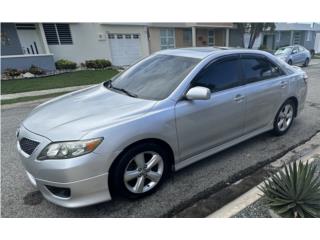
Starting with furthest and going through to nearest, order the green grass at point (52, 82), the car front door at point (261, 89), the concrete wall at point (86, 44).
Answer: the concrete wall at point (86, 44), the green grass at point (52, 82), the car front door at point (261, 89)

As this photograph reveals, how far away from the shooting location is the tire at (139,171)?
2.44 metres

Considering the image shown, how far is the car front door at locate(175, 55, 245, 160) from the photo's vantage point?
112 inches

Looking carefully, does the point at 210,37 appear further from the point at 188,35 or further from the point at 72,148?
the point at 72,148

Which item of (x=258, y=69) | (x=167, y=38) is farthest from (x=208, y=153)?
(x=167, y=38)

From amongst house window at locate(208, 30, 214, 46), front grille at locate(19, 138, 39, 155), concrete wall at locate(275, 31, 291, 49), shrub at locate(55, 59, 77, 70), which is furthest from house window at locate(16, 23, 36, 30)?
concrete wall at locate(275, 31, 291, 49)

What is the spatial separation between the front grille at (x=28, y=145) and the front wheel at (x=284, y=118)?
3.61m

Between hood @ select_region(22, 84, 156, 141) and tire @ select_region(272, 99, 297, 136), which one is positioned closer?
hood @ select_region(22, 84, 156, 141)

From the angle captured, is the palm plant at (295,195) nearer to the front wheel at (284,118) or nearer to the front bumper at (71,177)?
the front bumper at (71,177)

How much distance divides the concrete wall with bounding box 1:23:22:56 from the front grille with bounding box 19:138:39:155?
12985 mm

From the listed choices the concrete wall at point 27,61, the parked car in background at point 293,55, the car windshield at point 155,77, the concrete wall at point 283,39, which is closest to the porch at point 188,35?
the parked car in background at point 293,55

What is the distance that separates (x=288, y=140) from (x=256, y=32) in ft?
70.5

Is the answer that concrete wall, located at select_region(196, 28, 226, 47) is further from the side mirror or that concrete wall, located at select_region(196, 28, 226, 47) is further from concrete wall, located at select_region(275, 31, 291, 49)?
the side mirror

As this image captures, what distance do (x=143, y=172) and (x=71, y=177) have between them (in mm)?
760

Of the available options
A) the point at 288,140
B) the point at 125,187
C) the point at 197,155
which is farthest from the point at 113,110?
the point at 288,140
